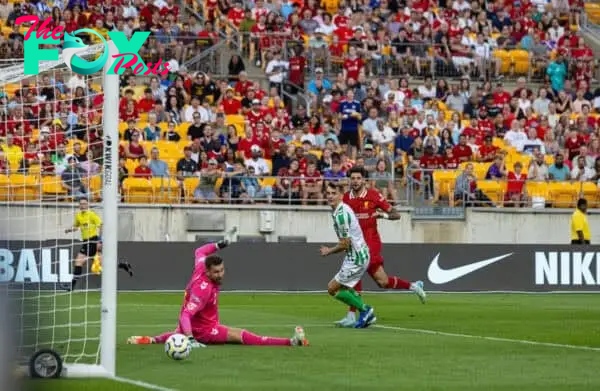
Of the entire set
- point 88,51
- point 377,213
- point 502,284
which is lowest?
point 502,284

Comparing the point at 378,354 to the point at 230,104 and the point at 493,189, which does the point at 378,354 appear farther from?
the point at 230,104

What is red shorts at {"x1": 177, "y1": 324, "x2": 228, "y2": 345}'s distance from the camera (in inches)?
521

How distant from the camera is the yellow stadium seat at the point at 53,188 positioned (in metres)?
19.7

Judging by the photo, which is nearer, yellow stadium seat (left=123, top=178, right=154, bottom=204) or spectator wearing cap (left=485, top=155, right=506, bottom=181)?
yellow stadium seat (left=123, top=178, right=154, bottom=204)

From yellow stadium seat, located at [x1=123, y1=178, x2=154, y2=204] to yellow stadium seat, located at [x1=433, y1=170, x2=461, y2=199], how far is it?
23.6 feet

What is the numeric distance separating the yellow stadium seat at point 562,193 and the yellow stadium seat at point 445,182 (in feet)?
8.28

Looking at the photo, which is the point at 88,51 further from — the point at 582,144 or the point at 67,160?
the point at 582,144

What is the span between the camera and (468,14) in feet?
129

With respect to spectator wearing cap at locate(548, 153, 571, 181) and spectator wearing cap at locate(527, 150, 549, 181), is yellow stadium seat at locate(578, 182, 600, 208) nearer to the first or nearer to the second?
spectator wearing cap at locate(548, 153, 571, 181)

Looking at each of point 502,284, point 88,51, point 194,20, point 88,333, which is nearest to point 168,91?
point 194,20

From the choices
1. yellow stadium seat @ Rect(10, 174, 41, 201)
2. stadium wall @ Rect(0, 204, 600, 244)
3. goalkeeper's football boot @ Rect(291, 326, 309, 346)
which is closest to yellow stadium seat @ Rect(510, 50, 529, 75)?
stadium wall @ Rect(0, 204, 600, 244)

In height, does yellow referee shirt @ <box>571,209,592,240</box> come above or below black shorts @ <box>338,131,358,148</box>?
below

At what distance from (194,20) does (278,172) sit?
6260 mm

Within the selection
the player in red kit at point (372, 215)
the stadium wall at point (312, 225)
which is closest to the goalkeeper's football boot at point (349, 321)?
the player in red kit at point (372, 215)
